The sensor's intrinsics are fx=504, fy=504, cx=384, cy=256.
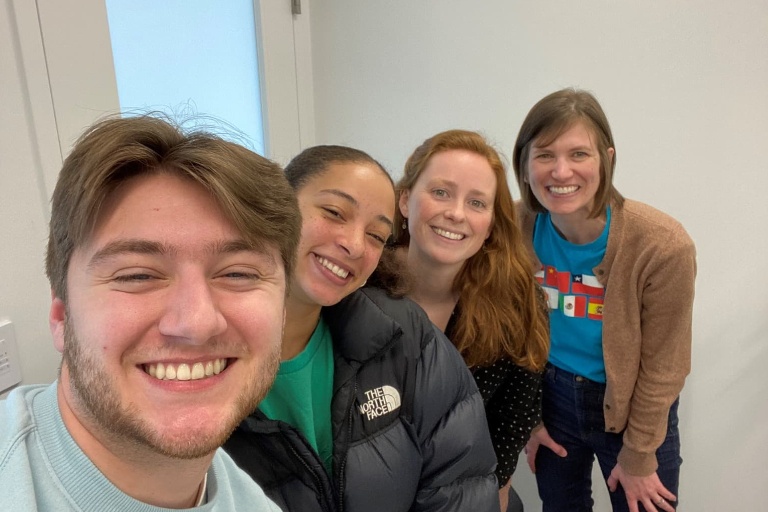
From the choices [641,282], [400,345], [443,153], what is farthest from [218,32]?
[641,282]

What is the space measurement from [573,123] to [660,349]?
27.0 inches

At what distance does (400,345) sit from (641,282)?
755 millimetres

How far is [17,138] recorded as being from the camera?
0.95 m

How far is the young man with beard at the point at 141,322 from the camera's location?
0.56 meters

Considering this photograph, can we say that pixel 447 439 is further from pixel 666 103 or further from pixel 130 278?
pixel 666 103

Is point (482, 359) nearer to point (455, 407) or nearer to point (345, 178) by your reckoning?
point (455, 407)

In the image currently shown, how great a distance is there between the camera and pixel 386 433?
39.8 inches

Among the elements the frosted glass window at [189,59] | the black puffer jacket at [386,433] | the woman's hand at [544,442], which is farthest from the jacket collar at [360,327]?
the woman's hand at [544,442]

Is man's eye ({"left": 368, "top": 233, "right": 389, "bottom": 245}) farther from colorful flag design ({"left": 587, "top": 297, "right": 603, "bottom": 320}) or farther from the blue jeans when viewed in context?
the blue jeans

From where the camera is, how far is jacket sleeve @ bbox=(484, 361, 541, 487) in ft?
4.75

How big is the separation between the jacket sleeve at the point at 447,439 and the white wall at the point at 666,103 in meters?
1.13

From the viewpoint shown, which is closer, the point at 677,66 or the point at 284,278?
the point at 284,278

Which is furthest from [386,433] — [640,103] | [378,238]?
[640,103]

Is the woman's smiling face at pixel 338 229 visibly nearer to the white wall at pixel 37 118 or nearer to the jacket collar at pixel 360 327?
the jacket collar at pixel 360 327
